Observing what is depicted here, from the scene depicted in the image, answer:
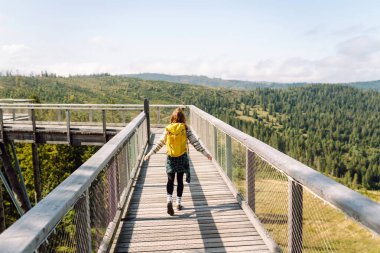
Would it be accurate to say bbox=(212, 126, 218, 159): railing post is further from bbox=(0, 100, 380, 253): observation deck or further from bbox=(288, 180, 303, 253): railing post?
bbox=(288, 180, 303, 253): railing post

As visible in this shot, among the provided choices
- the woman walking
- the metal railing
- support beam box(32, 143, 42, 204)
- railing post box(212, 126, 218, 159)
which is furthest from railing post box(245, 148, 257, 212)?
support beam box(32, 143, 42, 204)

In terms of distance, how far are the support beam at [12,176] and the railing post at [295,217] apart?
1949cm

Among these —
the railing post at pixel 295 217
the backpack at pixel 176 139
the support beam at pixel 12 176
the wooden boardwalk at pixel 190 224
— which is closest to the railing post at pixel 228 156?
the wooden boardwalk at pixel 190 224

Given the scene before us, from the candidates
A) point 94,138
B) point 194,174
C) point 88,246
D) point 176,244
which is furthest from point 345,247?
point 94,138

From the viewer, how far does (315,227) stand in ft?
9.04

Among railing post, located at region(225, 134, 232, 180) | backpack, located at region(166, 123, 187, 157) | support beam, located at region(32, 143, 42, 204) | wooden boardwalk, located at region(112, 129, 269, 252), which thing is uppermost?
backpack, located at region(166, 123, 187, 157)

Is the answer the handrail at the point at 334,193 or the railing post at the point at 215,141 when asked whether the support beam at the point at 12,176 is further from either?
the handrail at the point at 334,193

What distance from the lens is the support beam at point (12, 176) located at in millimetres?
19719

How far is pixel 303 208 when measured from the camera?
3.15 meters

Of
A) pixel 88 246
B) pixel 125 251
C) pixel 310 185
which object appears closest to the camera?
pixel 310 185

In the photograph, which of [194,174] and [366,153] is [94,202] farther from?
[366,153]

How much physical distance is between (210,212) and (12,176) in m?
17.1

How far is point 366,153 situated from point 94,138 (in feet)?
574

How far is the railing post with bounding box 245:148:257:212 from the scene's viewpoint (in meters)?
5.01
